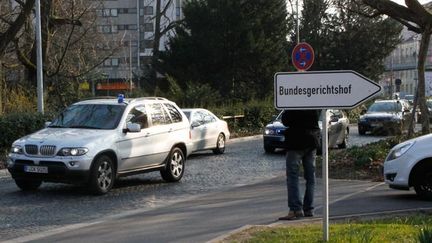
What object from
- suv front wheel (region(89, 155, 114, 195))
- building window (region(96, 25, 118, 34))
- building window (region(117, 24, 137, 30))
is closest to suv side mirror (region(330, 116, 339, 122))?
suv front wheel (region(89, 155, 114, 195))

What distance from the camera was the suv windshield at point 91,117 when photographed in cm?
1276

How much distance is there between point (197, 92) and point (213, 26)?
8.92m

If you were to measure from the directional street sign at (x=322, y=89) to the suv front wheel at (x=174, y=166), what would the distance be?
6.59 meters

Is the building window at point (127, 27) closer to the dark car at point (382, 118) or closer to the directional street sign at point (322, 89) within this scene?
the dark car at point (382, 118)

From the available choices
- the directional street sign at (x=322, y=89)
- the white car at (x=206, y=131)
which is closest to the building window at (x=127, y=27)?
the white car at (x=206, y=131)

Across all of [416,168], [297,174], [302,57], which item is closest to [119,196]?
[297,174]

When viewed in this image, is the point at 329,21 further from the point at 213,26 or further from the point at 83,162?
the point at 83,162

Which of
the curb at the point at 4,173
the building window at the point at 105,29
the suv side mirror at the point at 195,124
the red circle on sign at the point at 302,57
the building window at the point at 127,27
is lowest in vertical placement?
the curb at the point at 4,173

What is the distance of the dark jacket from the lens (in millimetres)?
8891

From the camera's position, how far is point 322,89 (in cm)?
725

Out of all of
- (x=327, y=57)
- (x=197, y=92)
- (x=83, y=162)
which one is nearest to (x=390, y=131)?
(x=197, y=92)

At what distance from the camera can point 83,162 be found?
11.6 m

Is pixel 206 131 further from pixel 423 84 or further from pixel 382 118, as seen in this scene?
pixel 382 118

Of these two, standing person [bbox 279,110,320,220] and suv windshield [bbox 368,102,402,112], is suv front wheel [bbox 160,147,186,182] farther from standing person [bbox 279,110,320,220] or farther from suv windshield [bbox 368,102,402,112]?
suv windshield [bbox 368,102,402,112]
